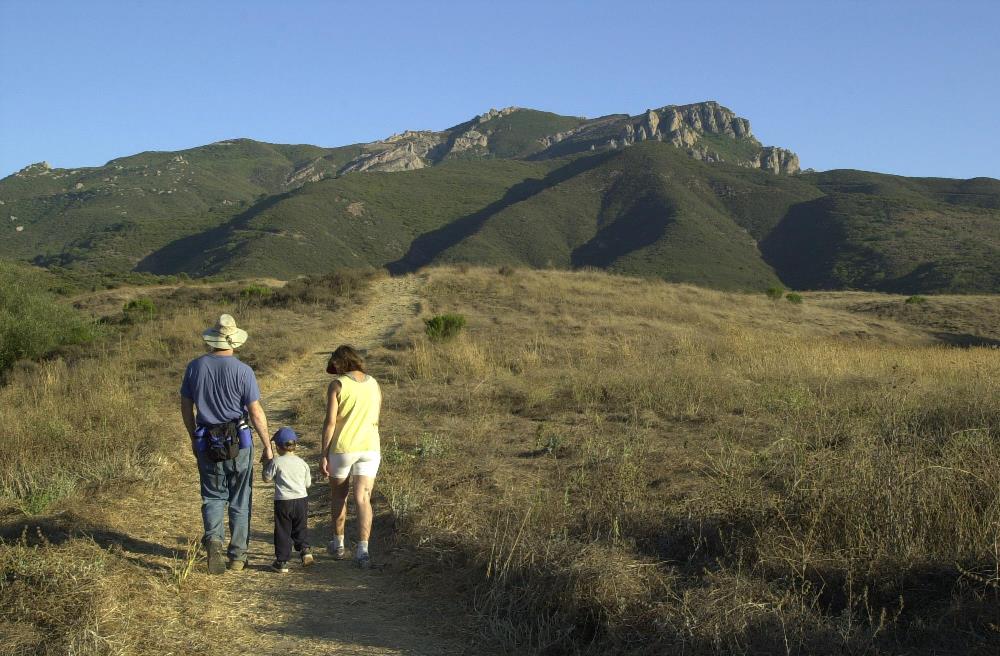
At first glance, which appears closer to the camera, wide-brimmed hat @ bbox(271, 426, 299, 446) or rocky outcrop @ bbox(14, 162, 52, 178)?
wide-brimmed hat @ bbox(271, 426, 299, 446)

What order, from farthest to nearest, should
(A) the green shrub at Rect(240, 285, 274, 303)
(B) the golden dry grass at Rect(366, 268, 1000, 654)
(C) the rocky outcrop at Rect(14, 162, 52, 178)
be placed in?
(C) the rocky outcrop at Rect(14, 162, 52, 178) → (A) the green shrub at Rect(240, 285, 274, 303) → (B) the golden dry grass at Rect(366, 268, 1000, 654)

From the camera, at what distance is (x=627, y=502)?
17.5 feet

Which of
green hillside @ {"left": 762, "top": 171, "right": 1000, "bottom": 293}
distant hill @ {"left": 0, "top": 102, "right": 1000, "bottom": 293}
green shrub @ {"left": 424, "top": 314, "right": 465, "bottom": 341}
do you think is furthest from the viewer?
distant hill @ {"left": 0, "top": 102, "right": 1000, "bottom": 293}

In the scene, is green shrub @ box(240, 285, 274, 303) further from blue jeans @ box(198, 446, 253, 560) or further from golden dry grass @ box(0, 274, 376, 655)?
blue jeans @ box(198, 446, 253, 560)

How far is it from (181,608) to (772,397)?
279 inches

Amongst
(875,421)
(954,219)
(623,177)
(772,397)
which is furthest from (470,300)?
(623,177)

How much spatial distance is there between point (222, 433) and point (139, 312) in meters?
21.6

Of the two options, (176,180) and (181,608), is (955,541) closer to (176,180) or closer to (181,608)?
(181,608)

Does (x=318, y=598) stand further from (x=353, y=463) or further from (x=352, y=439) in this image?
(x=352, y=439)

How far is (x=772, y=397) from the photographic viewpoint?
9.12m

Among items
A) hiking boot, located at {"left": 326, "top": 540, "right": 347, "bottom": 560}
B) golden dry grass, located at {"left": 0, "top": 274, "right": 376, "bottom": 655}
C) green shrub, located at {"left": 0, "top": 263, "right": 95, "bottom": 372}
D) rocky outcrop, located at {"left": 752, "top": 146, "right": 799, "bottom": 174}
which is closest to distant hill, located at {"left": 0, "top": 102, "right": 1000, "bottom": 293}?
rocky outcrop, located at {"left": 752, "top": 146, "right": 799, "bottom": 174}

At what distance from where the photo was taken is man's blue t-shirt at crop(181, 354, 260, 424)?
5180mm

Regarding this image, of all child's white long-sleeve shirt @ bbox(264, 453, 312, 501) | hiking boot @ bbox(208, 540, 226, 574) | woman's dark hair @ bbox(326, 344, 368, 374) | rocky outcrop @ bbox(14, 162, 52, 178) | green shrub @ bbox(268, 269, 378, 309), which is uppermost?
rocky outcrop @ bbox(14, 162, 52, 178)

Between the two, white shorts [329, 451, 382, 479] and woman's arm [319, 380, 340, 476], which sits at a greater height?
woman's arm [319, 380, 340, 476]
